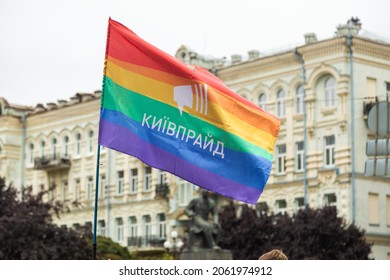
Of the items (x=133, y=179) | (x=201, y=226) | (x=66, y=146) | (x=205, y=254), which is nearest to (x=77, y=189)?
(x=66, y=146)

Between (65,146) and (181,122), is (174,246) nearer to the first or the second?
(65,146)

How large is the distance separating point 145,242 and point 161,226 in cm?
115

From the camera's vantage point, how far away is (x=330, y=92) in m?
56.1

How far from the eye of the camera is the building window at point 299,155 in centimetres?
5681

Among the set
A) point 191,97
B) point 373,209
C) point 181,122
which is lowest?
point 181,122

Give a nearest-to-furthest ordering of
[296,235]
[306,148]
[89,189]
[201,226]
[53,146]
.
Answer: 1. [201,226]
2. [296,235]
3. [306,148]
4. [89,189]
5. [53,146]

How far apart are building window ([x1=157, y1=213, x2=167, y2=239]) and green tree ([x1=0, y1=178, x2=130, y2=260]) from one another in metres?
13.5

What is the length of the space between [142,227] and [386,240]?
1492 cm

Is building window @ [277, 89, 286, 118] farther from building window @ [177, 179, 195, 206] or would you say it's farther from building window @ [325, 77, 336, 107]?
building window @ [177, 179, 195, 206]

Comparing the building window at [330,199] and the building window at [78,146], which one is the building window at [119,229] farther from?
the building window at [330,199]

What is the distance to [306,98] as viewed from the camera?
56.4 m

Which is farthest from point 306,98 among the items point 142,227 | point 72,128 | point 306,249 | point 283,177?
point 72,128

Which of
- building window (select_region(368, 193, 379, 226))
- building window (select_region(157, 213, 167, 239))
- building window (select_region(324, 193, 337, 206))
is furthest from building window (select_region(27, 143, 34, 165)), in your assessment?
building window (select_region(368, 193, 379, 226))

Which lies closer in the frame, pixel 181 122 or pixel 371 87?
pixel 181 122
